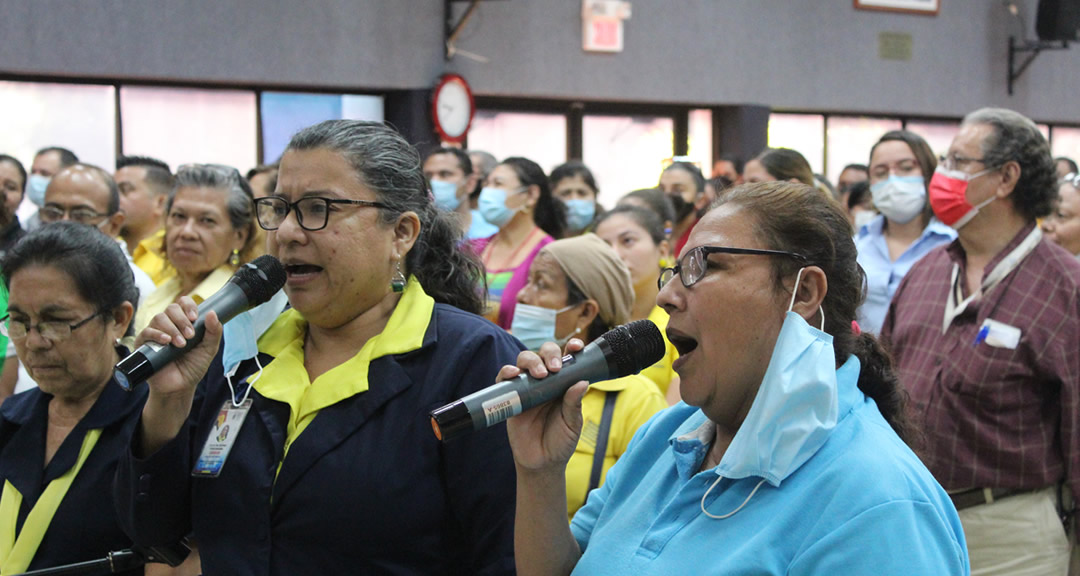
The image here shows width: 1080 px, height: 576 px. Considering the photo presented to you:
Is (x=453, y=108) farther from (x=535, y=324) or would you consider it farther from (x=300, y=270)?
(x=300, y=270)

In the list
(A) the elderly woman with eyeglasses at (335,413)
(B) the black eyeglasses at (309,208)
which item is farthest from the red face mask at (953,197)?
(B) the black eyeglasses at (309,208)

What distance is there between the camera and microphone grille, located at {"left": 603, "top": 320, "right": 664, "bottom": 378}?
1615 millimetres

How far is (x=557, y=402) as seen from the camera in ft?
5.40

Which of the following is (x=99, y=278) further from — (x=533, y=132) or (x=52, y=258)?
(x=533, y=132)

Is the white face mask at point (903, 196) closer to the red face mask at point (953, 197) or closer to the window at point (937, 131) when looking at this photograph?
the red face mask at point (953, 197)

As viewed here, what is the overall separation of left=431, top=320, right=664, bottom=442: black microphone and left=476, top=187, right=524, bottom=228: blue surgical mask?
4057mm

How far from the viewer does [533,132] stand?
10641 mm

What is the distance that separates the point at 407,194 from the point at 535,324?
1276mm

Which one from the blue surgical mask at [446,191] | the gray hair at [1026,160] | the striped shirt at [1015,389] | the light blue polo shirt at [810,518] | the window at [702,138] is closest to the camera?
the light blue polo shirt at [810,518]

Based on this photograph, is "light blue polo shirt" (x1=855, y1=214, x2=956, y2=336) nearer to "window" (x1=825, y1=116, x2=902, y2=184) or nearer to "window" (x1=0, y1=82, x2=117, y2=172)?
"window" (x1=0, y1=82, x2=117, y2=172)

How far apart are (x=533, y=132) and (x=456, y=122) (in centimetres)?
126

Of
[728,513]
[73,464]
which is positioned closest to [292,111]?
[73,464]

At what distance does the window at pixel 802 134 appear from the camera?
11867 millimetres

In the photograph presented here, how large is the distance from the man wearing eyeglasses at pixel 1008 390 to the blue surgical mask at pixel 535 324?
3.21ft
